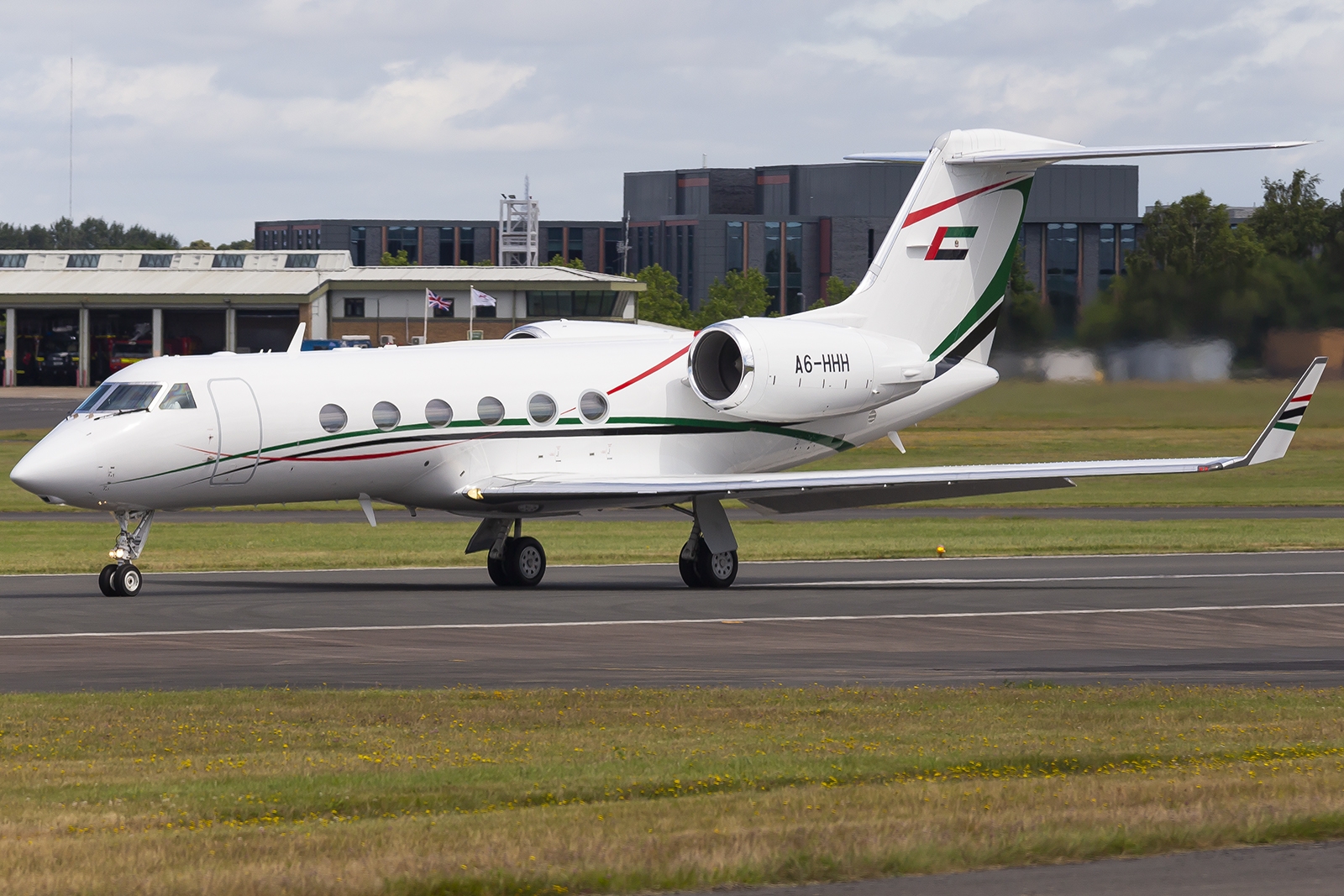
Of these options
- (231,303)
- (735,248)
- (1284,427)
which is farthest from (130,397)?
(735,248)

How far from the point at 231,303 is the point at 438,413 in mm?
91053

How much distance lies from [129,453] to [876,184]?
397ft

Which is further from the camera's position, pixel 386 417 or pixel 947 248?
pixel 947 248

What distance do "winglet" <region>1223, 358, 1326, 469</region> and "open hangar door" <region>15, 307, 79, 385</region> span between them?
112 meters

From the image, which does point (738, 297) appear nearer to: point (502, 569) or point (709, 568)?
point (709, 568)

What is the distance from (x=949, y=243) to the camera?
31.0 m

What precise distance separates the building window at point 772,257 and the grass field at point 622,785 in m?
135

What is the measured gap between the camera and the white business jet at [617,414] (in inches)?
981

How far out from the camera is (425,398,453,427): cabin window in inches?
1037

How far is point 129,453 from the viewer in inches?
957

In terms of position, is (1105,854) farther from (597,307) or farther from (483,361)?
(597,307)

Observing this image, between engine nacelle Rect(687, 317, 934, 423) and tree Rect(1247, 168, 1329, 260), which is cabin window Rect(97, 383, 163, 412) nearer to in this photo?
engine nacelle Rect(687, 317, 934, 423)

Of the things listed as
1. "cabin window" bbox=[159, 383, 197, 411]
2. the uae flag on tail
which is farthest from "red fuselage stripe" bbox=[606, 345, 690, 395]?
"cabin window" bbox=[159, 383, 197, 411]

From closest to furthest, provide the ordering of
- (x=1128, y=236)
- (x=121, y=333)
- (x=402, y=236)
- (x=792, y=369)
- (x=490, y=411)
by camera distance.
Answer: (x=490, y=411), (x=792, y=369), (x=1128, y=236), (x=121, y=333), (x=402, y=236)
